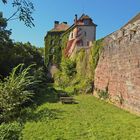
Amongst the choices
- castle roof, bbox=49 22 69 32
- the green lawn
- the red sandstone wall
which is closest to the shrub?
the red sandstone wall

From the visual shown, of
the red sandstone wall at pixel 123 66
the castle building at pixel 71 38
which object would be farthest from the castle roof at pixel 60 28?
the red sandstone wall at pixel 123 66

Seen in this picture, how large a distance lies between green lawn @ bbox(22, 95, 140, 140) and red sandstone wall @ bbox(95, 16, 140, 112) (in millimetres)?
1070

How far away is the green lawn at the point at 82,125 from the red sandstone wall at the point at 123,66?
1.07m

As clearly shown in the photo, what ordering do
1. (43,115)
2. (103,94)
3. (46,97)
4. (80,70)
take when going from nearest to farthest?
(43,115)
(103,94)
(46,97)
(80,70)

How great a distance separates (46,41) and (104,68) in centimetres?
3337

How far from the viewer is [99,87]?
24.5 m

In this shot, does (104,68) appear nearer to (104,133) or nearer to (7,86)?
(7,86)

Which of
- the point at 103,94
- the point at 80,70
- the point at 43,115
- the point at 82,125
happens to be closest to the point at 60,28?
the point at 80,70

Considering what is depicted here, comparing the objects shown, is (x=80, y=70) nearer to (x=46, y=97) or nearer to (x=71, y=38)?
(x=46, y=97)

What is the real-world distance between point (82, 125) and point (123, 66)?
22.5 ft

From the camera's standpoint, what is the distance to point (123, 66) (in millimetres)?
19109

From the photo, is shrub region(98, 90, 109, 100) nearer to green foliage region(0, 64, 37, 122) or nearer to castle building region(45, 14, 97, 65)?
green foliage region(0, 64, 37, 122)

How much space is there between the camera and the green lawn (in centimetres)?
1130

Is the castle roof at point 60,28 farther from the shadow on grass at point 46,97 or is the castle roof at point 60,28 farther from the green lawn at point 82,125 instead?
the green lawn at point 82,125
